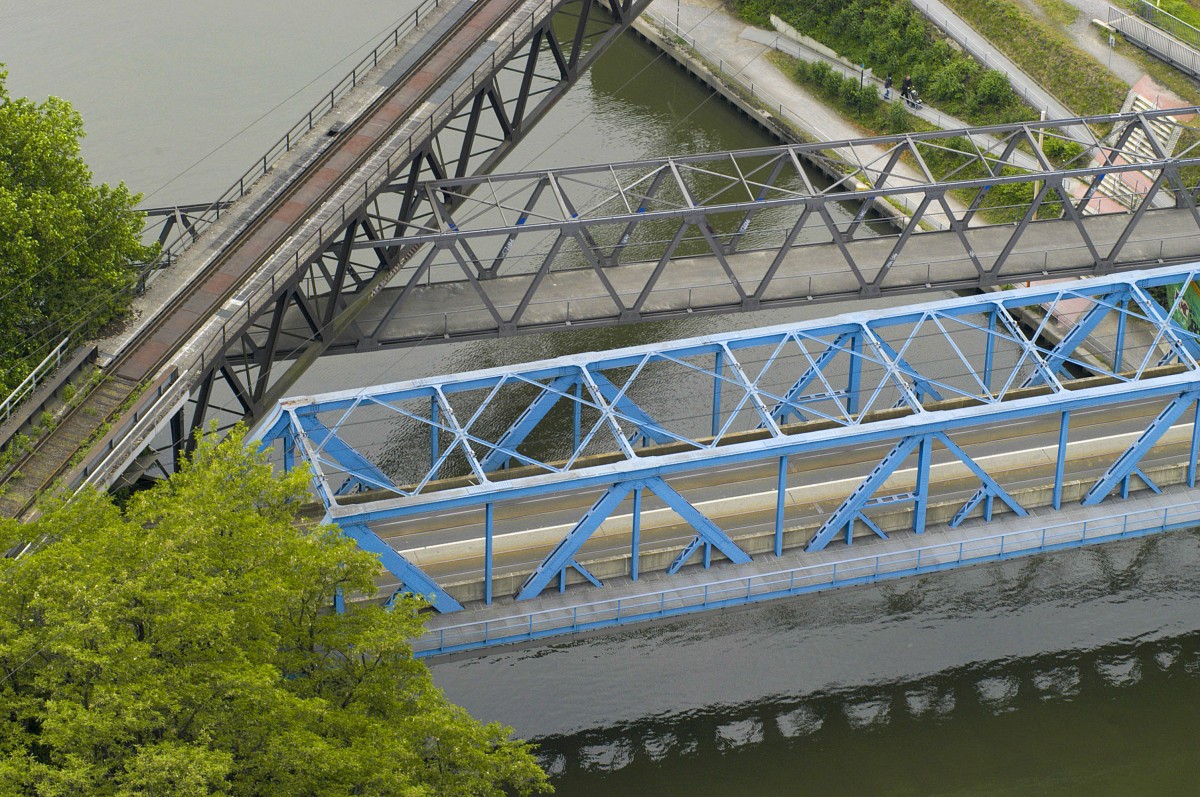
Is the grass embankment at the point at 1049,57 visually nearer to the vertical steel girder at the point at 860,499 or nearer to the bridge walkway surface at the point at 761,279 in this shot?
the bridge walkway surface at the point at 761,279

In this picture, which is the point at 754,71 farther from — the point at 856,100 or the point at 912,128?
the point at 912,128

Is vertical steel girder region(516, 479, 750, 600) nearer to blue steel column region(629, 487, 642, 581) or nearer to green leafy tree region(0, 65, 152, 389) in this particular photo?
blue steel column region(629, 487, 642, 581)

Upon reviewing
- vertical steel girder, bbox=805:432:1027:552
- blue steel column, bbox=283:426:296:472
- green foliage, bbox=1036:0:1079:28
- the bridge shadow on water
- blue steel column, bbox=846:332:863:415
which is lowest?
the bridge shadow on water

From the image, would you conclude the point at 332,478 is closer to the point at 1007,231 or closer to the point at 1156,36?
the point at 1007,231

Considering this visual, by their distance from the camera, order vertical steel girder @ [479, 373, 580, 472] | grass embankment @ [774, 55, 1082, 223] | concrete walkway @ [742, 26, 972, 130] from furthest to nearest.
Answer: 1. concrete walkway @ [742, 26, 972, 130]
2. grass embankment @ [774, 55, 1082, 223]
3. vertical steel girder @ [479, 373, 580, 472]

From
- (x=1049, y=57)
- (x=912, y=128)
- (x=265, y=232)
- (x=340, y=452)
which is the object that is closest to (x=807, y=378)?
(x=340, y=452)

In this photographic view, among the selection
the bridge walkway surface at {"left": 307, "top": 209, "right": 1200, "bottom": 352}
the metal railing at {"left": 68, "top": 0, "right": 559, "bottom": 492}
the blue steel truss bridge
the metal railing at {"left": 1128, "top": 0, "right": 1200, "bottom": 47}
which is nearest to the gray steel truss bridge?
the bridge walkway surface at {"left": 307, "top": 209, "right": 1200, "bottom": 352}

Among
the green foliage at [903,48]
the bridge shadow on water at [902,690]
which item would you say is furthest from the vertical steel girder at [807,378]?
the green foliage at [903,48]
